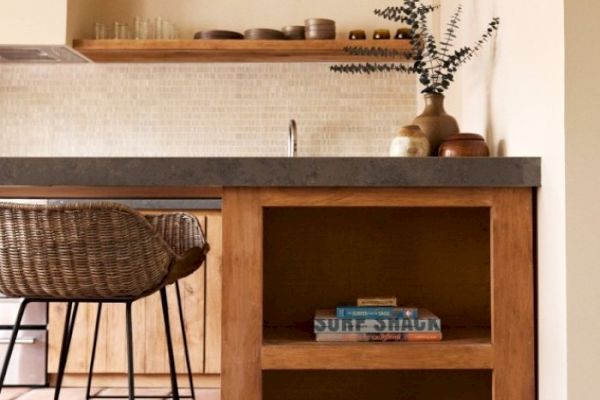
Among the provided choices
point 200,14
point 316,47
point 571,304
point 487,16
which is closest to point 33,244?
point 571,304

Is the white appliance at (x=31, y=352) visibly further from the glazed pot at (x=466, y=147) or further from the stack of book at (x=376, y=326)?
the glazed pot at (x=466, y=147)

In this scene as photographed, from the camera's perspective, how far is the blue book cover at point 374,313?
1889 millimetres

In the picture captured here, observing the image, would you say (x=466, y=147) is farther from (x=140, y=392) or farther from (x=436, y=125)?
(x=140, y=392)

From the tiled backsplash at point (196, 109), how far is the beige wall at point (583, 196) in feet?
9.02

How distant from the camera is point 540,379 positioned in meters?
1.76

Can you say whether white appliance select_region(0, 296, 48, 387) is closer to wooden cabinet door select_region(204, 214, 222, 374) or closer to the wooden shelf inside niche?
wooden cabinet door select_region(204, 214, 222, 374)

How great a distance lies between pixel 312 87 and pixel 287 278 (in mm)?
2372

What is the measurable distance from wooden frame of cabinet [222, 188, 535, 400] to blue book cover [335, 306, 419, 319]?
0.11m

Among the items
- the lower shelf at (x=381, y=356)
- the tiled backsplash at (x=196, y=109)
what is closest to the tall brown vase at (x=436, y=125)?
the lower shelf at (x=381, y=356)

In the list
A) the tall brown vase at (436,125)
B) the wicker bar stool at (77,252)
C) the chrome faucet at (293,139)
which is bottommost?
the wicker bar stool at (77,252)

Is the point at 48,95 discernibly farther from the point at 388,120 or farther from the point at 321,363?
the point at 321,363

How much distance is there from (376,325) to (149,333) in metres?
1.89

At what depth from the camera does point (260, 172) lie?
5.86ft

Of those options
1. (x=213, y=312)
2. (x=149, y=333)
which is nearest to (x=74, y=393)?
(x=149, y=333)
